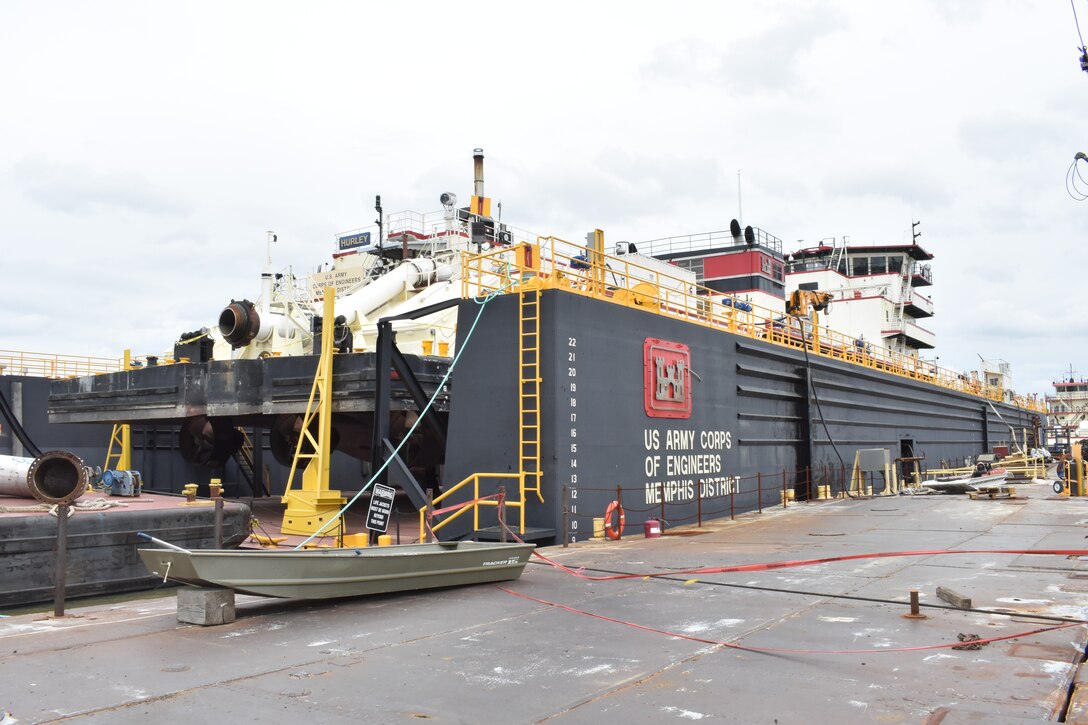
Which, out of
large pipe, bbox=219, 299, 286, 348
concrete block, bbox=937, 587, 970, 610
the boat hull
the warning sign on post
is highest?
large pipe, bbox=219, 299, 286, 348

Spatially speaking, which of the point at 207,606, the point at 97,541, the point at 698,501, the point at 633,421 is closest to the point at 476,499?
the point at 633,421

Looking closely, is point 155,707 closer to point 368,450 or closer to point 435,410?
point 435,410

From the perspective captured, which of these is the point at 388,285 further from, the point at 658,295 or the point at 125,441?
the point at 125,441

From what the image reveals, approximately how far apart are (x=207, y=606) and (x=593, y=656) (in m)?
3.76

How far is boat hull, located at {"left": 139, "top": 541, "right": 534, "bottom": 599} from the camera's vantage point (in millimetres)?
7668

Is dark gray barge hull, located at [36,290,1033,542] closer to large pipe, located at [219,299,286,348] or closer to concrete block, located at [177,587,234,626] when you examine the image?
large pipe, located at [219,299,286,348]

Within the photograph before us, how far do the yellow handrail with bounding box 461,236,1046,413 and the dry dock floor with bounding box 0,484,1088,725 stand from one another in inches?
235

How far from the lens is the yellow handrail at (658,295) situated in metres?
15.0

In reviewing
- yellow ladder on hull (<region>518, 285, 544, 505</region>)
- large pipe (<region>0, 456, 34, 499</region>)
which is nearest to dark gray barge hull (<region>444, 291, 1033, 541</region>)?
yellow ladder on hull (<region>518, 285, 544, 505</region>)

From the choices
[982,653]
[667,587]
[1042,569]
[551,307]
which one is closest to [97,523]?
[551,307]

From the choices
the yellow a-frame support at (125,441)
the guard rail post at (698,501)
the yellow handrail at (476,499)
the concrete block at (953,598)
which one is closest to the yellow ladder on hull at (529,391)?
the yellow handrail at (476,499)

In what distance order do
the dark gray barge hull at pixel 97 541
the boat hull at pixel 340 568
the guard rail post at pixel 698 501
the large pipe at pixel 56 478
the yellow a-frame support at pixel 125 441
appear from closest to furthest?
1. the boat hull at pixel 340 568
2. the dark gray barge hull at pixel 97 541
3. the large pipe at pixel 56 478
4. the guard rail post at pixel 698 501
5. the yellow a-frame support at pixel 125 441

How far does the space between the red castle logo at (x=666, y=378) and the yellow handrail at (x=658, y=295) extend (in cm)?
91

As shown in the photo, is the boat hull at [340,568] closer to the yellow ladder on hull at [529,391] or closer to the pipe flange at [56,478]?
Answer: the yellow ladder on hull at [529,391]
